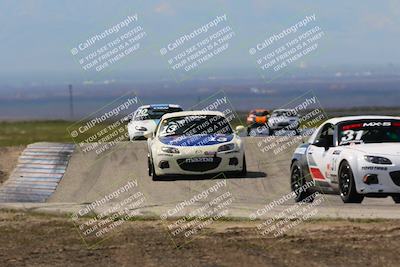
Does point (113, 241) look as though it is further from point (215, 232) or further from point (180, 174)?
point (180, 174)

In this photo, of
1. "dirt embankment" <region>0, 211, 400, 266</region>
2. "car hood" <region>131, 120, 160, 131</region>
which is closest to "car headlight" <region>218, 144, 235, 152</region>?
"dirt embankment" <region>0, 211, 400, 266</region>

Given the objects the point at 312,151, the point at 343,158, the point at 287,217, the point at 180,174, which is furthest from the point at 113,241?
the point at 180,174

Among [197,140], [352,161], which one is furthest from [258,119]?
[352,161]

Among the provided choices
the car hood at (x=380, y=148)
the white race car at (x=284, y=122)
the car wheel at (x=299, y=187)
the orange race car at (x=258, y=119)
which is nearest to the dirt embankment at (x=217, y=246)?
the car hood at (x=380, y=148)

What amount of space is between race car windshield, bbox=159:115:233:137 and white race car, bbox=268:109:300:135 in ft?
88.1

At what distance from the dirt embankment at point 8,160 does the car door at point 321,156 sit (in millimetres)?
9601

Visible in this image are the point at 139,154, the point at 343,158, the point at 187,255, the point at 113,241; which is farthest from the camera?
the point at 139,154

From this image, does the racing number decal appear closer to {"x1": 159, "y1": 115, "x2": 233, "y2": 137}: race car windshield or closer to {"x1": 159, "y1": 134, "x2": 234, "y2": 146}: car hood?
{"x1": 159, "y1": 134, "x2": 234, "y2": 146}: car hood

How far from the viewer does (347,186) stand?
48.3 ft

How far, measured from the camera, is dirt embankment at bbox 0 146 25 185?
24.3 m

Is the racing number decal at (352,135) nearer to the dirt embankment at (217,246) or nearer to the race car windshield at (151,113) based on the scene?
the dirt embankment at (217,246)

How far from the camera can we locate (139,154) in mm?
25078

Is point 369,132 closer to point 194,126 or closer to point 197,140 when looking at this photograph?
point 197,140

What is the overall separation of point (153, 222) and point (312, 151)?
4.54 metres
